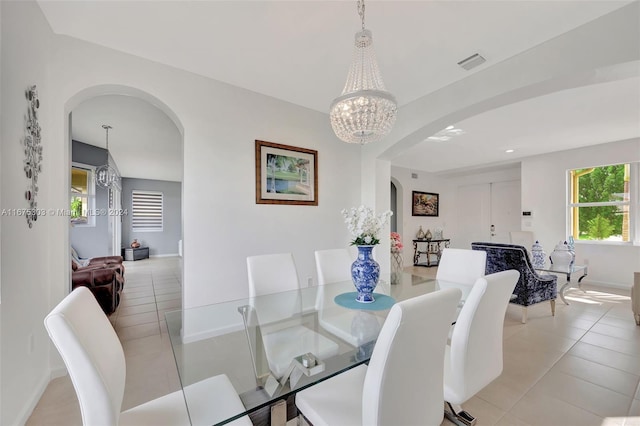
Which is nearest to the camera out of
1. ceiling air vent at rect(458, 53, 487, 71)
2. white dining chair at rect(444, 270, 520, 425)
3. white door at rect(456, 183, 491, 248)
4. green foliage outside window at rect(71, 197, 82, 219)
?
white dining chair at rect(444, 270, 520, 425)

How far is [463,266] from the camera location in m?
2.48

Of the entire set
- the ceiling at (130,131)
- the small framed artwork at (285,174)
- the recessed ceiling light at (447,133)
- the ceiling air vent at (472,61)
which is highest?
the ceiling air vent at (472,61)

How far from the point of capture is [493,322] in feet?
4.61

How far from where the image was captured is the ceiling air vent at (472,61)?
7.74 feet

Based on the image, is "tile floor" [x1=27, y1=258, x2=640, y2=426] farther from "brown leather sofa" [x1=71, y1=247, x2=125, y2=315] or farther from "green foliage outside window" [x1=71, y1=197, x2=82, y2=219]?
"green foliage outside window" [x1=71, y1=197, x2=82, y2=219]

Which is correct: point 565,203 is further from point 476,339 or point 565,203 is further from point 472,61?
point 476,339

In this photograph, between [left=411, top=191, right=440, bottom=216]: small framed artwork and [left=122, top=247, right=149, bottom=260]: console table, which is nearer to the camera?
[left=411, top=191, right=440, bottom=216]: small framed artwork

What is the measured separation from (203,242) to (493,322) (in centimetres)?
247

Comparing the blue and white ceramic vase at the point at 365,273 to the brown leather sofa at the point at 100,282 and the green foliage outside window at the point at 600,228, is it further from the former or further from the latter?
the green foliage outside window at the point at 600,228

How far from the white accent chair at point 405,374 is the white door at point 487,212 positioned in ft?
22.8

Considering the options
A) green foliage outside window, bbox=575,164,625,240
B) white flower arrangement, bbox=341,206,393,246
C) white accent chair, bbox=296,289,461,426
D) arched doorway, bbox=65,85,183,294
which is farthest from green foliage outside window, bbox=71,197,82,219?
green foliage outside window, bbox=575,164,625,240

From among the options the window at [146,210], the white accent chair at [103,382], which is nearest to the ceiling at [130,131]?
the window at [146,210]

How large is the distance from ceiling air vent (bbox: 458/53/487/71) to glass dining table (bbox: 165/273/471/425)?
200 centimetres

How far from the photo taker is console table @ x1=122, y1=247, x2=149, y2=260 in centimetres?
808
